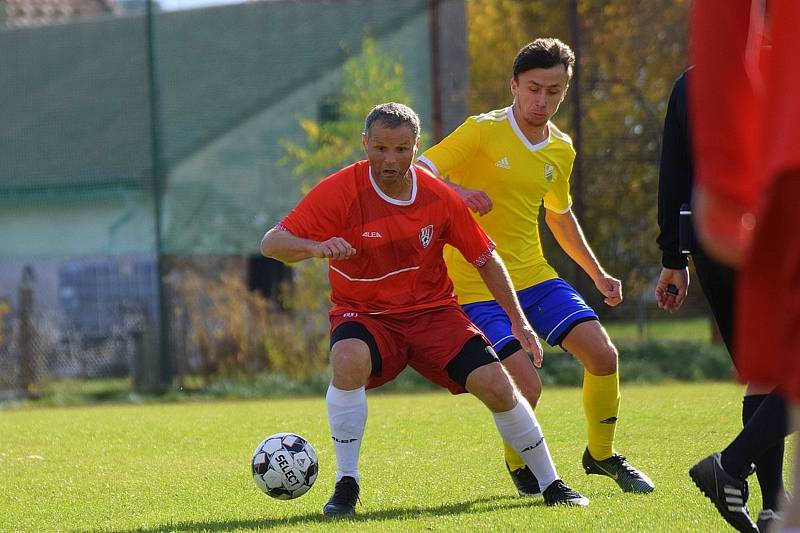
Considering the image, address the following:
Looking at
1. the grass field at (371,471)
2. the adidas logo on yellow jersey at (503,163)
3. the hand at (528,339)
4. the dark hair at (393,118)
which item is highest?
the dark hair at (393,118)

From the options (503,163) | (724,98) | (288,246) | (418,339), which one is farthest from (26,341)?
(724,98)

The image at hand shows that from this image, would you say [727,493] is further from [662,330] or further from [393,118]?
[662,330]

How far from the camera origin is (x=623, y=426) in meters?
8.55

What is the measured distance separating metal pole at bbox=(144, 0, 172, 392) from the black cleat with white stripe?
12019 mm

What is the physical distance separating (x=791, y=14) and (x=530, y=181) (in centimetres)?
398

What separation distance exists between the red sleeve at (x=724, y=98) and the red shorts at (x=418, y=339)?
2.93 metres

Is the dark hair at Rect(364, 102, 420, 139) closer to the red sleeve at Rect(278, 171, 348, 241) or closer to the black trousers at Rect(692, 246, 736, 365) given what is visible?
the red sleeve at Rect(278, 171, 348, 241)

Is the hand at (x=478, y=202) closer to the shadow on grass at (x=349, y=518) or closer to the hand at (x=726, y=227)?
the shadow on grass at (x=349, y=518)

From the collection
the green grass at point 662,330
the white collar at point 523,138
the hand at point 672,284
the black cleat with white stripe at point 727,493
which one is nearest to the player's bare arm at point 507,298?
the hand at point 672,284

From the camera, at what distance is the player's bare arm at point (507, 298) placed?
→ 5.46m

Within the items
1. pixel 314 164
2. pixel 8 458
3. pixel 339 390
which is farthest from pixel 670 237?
pixel 314 164

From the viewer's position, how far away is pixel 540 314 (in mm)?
6312

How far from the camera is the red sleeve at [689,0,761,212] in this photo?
2.65 m

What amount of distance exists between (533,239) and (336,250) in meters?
1.92
